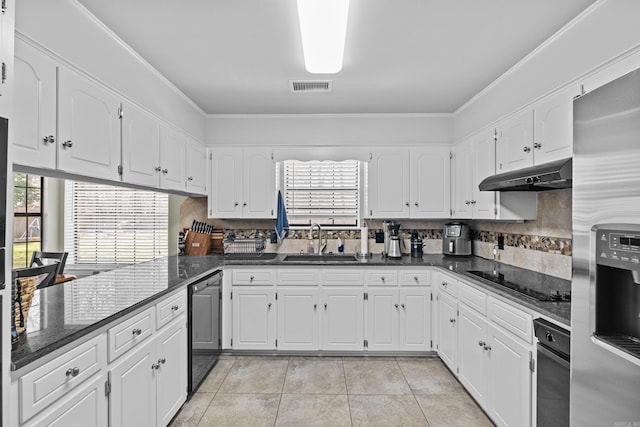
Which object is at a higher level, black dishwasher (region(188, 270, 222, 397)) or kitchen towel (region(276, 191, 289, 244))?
kitchen towel (region(276, 191, 289, 244))

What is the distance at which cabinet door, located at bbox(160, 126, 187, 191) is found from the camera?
9.34 ft

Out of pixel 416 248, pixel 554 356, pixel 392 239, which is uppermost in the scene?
pixel 392 239

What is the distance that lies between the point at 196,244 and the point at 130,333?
220 centimetres

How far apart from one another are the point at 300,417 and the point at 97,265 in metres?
3.21

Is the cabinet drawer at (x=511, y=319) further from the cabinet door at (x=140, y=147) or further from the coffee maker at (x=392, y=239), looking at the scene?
the cabinet door at (x=140, y=147)

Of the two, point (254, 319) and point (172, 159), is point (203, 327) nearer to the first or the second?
point (254, 319)

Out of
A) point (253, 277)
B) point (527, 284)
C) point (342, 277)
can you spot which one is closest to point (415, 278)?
point (342, 277)

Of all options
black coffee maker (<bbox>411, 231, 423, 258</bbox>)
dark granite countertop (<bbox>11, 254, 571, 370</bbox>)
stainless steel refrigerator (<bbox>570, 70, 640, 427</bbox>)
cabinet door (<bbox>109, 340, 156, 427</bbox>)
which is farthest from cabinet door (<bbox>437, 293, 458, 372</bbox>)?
cabinet door (<bbox>109, 340, 156, 427</bbox>)

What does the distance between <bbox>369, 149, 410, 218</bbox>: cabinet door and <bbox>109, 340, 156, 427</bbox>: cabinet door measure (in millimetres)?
2555

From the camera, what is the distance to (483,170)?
10.1ft

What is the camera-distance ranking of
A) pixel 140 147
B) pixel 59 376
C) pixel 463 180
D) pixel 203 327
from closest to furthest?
pixel 59 376, pixel 140 147, pixel 203 327, pixel 463 180

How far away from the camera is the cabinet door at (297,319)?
3.37 m

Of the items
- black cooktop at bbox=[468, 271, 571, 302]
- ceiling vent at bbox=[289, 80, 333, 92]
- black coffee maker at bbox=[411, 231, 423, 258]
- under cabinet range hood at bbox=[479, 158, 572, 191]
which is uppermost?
ceiling vent at bbox=[289, 80, 333, 92]

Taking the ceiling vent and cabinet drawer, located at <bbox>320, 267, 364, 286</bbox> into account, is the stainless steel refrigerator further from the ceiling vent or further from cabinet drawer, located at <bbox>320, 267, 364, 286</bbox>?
cabinet drawer, located at <bbox>320, 267, 364, 286</bbox>
